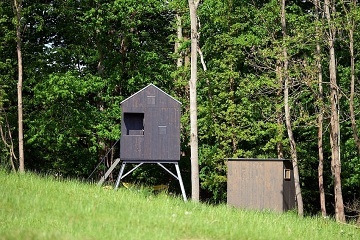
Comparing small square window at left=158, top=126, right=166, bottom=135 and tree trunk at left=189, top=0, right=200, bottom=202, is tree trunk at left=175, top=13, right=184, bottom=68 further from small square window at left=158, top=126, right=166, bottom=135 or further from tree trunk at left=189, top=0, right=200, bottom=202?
small square window at left=158, top=126, right=166, bottom=135

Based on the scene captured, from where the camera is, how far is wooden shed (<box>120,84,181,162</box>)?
25.4 metres

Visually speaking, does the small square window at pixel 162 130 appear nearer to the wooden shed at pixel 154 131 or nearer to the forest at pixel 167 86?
the wooden shed at pixel 154 131

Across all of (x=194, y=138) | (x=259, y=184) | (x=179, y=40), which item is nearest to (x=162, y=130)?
(x=194, y=138)

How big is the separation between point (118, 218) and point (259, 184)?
10.3m

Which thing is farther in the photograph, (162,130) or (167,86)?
(167,86)

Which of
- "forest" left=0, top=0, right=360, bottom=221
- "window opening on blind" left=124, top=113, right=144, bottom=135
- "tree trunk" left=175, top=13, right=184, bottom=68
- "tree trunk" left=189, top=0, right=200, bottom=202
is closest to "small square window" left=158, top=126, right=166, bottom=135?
"window opening on blind" left=124, top=113, right=144, bottom=135

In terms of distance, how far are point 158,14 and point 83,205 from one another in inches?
838

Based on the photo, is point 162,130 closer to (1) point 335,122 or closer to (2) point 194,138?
(2) point 194,138

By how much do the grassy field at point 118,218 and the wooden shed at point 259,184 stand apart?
4.85m

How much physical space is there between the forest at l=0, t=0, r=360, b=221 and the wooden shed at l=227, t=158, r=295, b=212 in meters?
4.39

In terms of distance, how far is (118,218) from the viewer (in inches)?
569

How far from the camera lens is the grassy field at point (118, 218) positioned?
13.1 metres

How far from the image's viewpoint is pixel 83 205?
15445mm

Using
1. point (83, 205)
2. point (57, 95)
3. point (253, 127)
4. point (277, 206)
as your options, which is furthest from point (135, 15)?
point (83, 205)
